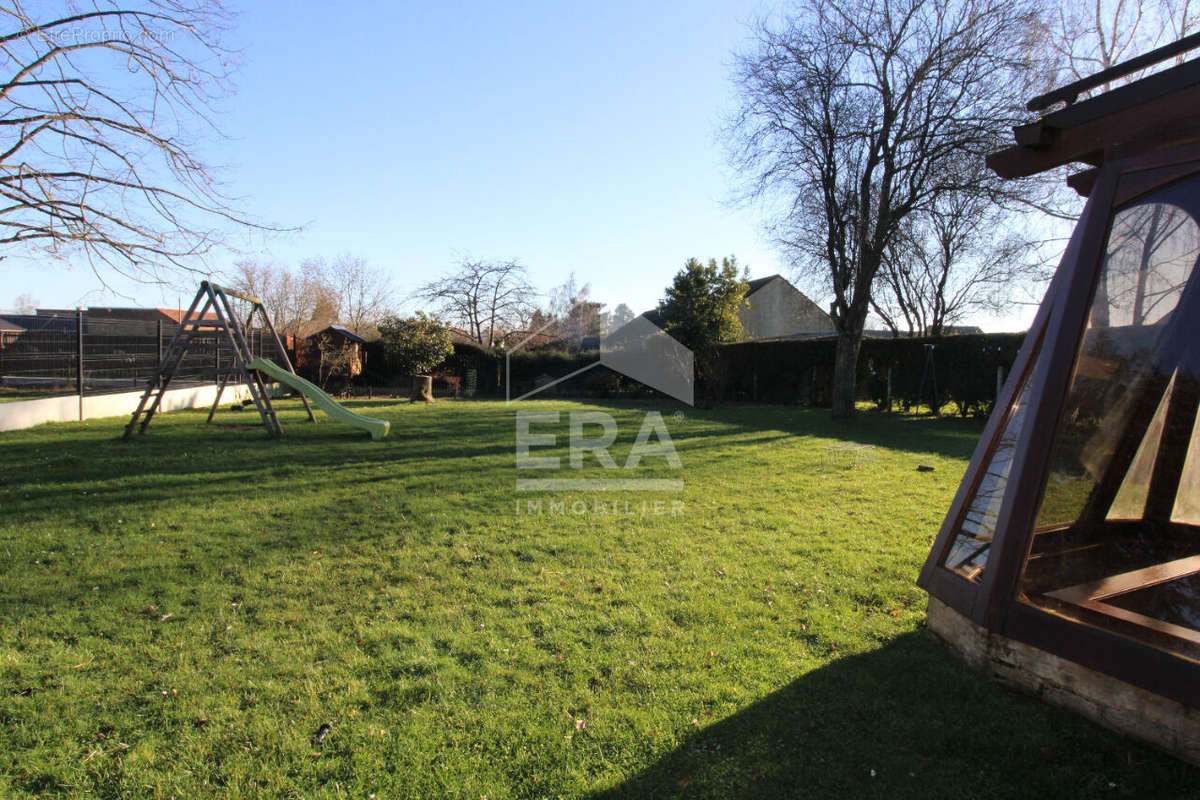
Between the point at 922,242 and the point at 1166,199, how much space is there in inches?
992

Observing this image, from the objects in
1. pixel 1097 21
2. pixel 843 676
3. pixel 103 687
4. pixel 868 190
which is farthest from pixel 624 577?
pixel 1097 21

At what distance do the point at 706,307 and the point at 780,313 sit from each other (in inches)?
808

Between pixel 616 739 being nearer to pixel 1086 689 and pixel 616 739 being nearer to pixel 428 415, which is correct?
pixel 1086 689

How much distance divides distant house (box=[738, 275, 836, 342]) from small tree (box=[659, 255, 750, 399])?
1787 centimetres

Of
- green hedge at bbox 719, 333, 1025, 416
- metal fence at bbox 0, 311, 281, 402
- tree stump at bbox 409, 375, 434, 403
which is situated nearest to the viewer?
metal fence at bbox 0, 311, 281, 402

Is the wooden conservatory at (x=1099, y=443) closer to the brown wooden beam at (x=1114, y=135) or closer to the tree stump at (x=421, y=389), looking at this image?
the brown wooden beam at (x=1114, y=135)

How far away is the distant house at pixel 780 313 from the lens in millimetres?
36219

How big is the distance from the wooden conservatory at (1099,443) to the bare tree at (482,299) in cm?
2682

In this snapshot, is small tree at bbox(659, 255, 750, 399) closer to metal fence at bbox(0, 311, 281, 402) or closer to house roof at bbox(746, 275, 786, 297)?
metal fence at bbox(0, 311, 281, 402)

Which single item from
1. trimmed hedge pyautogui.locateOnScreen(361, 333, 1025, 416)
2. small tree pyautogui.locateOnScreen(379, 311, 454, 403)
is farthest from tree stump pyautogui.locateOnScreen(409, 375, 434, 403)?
trimmed hedge pyautogui.locateOnScreen(361, 333, 1025, 416)

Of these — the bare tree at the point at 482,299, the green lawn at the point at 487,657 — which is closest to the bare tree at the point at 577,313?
the bare tree at the point at 482,299

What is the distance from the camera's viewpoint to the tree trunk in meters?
14.2

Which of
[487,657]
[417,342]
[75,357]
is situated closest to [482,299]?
[417,342]

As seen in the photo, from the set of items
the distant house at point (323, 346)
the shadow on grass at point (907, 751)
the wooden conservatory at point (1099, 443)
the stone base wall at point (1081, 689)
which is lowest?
the shadow on grass at point (907, 751)
